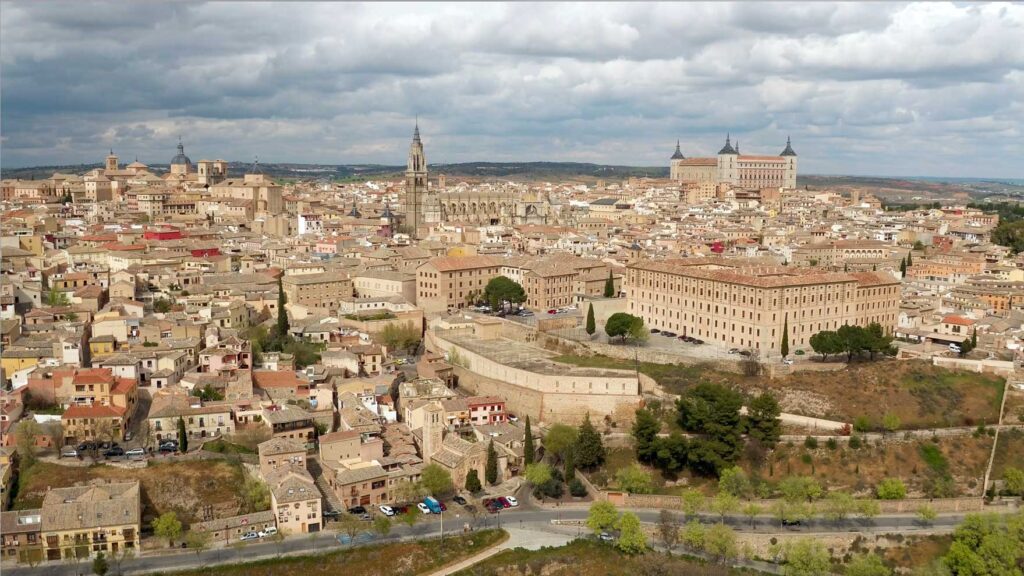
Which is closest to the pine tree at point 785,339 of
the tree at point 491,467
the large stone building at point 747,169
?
the tree at point 491,467

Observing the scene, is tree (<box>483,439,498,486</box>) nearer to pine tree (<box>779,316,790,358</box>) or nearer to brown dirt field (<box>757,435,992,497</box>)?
brown dirt field (<box>757,435,992,497</box>)

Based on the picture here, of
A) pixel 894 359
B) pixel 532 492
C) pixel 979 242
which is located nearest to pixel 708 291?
pixel 894 359

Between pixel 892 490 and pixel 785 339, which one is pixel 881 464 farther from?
pixel 785 339

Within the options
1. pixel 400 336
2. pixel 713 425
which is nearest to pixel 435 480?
pixel 713 425

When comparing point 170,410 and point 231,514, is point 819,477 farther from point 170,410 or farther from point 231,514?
point 170,410

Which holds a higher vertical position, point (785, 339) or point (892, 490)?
point (785, 339)

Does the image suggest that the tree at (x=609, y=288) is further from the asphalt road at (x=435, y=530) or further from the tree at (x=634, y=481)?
the asphalt road at (x=435, y=530)

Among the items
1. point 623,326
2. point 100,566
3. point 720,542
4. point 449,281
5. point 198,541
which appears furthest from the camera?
point 449,281
